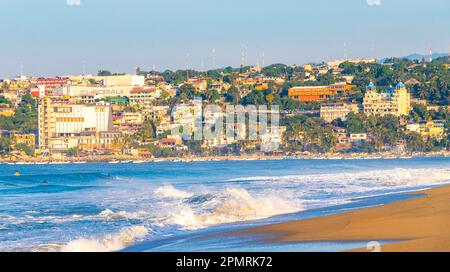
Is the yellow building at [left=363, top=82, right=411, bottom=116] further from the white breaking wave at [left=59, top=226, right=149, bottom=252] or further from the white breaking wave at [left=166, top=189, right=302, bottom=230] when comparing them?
the white breaking wave at [left=59, top=226, right=149, bottom=252]

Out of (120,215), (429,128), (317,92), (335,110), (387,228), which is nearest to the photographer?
(387,228)

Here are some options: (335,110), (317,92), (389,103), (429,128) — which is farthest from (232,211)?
(317,92)

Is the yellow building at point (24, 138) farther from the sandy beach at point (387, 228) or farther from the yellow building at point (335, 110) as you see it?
the sandy beach at point (387, 228)

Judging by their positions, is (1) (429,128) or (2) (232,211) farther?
(1) (429,128)

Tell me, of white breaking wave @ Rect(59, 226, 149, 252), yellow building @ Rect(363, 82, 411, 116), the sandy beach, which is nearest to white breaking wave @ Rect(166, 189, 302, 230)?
white breaking wave @ Rect(59, 226, 149, 252)

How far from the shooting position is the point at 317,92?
88188 millimetres

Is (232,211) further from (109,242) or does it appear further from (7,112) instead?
(7,112)

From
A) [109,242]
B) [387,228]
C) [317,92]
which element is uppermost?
[317,92]

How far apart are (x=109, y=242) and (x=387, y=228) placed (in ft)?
10.8

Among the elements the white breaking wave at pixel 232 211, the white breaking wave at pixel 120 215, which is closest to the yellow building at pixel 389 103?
the white breaking wave at pixel 232 211

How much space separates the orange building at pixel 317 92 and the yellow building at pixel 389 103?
222 inches

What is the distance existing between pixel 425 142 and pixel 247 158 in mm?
13286

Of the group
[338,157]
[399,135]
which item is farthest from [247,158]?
[399,135]
